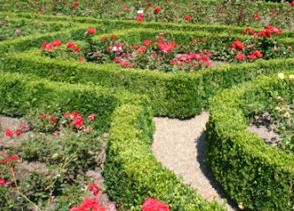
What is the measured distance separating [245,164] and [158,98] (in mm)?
4342

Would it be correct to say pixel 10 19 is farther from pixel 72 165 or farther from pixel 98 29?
pixel 72 165

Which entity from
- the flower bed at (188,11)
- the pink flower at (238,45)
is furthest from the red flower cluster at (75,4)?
the pink flower at (238,45)

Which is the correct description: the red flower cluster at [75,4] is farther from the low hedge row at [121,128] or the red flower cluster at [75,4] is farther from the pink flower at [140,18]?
the low hedge row at [121,128]

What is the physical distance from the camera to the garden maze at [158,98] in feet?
22.1

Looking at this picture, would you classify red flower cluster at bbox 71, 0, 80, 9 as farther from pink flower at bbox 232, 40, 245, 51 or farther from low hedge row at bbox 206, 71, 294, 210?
low hedge row at bbox 206, 71, 294, 210

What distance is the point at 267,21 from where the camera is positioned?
19766 mm

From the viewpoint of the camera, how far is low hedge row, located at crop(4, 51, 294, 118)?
1098cm

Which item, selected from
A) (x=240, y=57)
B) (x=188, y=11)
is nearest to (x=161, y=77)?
(x=240, y=57)

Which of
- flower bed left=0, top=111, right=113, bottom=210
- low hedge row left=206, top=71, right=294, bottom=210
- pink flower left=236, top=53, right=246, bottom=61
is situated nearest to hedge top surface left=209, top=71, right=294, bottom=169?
low hedge row left=206, top=71, right=294, bottom=210

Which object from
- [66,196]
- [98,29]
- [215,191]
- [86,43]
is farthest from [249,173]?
[98,29]

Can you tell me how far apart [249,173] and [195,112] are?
13.4 ft

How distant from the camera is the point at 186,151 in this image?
31.6 feet

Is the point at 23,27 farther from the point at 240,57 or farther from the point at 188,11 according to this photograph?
the point at 240,57

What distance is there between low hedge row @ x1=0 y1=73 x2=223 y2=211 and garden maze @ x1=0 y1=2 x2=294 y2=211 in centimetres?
2
